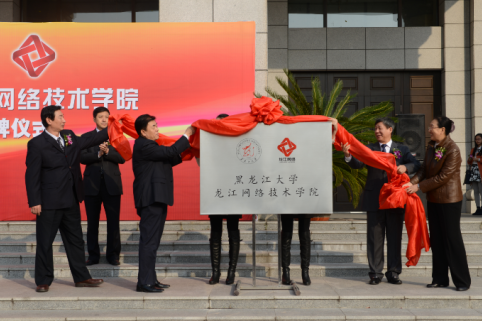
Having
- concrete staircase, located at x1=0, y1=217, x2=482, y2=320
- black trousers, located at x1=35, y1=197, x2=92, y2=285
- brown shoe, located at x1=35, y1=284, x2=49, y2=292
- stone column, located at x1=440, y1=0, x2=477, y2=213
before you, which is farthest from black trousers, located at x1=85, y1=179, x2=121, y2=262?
stone column, located at x1=440, y1=0, x2=477, y2=213

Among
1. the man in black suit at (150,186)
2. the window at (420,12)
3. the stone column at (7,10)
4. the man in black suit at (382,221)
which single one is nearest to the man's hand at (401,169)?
the man in black suit at (382,221)

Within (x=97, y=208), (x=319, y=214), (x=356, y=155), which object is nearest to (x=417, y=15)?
(x=356, y=155)

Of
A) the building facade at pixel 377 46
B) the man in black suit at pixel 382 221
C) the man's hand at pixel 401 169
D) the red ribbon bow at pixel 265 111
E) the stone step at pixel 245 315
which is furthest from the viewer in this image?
the building facade at pixel 377 46

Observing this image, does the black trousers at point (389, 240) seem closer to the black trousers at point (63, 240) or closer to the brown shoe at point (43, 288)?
the black trousers at point (63, 240)

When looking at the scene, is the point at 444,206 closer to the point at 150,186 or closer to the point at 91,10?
the point at 150,186

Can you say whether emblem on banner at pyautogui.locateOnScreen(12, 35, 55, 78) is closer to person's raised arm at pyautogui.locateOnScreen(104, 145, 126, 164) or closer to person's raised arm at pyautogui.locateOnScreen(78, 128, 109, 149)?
person's raised arm at pyautogui.locateOnScreen(104, 145, 126, 164)

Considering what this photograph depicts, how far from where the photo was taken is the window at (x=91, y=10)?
10.0 meters

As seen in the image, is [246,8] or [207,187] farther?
[246,8]

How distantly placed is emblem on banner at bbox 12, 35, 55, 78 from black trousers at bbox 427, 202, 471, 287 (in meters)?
6.46

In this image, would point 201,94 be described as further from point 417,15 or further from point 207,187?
point 417,15

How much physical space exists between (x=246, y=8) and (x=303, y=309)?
17.3ft

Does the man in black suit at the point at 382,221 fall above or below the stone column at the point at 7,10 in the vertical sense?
below

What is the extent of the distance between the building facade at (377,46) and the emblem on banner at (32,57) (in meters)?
2.29

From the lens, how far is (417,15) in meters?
10.5
